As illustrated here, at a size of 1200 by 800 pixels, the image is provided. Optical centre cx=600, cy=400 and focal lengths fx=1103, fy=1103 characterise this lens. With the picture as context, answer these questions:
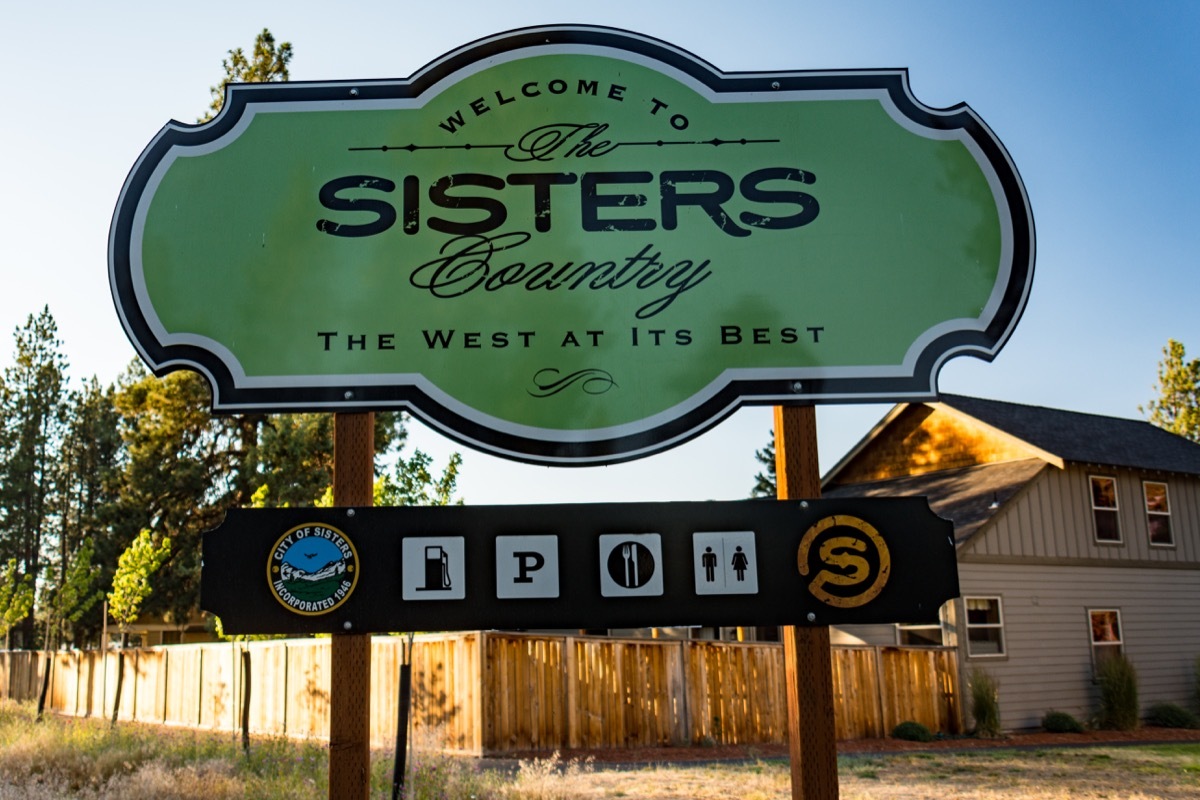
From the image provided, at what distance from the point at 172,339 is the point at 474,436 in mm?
1444

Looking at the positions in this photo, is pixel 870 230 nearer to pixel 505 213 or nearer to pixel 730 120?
pixel 730 120

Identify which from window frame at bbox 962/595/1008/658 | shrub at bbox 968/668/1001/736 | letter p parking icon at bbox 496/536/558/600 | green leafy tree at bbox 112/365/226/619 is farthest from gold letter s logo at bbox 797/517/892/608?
green leafy tree at bbox 112/365/226/619

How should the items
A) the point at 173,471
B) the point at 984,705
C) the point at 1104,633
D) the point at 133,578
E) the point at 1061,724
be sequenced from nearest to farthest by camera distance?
the point at 984,705, the point at 133,578, the point at 1061,724, the point at 1104,633, the point at 173,471

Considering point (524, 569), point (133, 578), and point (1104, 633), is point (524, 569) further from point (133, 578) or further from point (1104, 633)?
point (1104, 633)

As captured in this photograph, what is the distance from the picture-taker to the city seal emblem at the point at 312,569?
15.6 feet

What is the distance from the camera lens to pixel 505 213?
5.22 meters

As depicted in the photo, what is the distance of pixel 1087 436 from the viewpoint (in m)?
24.9

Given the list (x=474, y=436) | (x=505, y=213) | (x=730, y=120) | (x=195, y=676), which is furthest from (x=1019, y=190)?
(x=195, y=676)

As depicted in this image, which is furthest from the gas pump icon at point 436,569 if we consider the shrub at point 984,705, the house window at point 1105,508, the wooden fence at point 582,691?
the house window at point 1105,508

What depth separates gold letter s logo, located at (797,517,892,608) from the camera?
4.84 metres

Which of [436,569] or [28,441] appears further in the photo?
[28,441]

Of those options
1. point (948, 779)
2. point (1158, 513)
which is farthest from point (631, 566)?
point (1158, 513)

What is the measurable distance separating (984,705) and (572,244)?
17201 mm

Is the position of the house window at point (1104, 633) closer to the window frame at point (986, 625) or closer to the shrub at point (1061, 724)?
the shrub at point (1061, 724)
